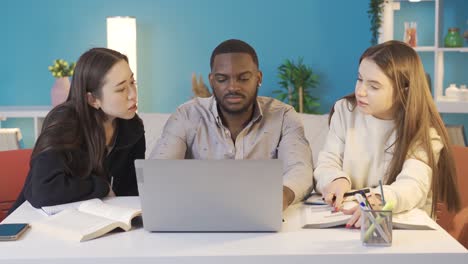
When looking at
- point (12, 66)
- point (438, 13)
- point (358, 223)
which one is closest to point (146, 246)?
point (358, 223)

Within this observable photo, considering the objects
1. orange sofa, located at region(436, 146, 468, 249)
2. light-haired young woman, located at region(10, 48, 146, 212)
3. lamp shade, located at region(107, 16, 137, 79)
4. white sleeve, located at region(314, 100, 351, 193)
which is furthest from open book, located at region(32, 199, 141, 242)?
lamp shade, located at region(107, 16, 137, 79)

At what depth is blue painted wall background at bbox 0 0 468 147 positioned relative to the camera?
572 cm

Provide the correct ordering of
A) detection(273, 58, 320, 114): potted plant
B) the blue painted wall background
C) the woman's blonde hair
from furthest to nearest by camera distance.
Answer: the blue painted wall background, detection(273, 58, 320, 114): potted plant, the woman's blonde hair

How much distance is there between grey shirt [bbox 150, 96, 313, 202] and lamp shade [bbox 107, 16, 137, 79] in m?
2.79

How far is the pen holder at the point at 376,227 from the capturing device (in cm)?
176

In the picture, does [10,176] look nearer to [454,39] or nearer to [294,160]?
[294,160]

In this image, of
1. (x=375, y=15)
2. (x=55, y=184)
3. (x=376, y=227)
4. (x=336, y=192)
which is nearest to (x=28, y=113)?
(x=375, y=15)

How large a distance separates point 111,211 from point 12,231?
28 centimetres

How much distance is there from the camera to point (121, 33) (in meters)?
5.43

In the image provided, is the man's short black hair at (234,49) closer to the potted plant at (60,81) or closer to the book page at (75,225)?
the book page at (75,225)

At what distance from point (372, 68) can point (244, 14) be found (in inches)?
136

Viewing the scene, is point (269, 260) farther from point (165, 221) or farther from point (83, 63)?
point (83, 63)

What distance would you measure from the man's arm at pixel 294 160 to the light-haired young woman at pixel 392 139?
0.16ft

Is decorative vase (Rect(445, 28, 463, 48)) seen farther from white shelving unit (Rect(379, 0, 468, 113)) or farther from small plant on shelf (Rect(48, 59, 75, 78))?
small plant on shelf (Rect(48, 59, 75, 78))
